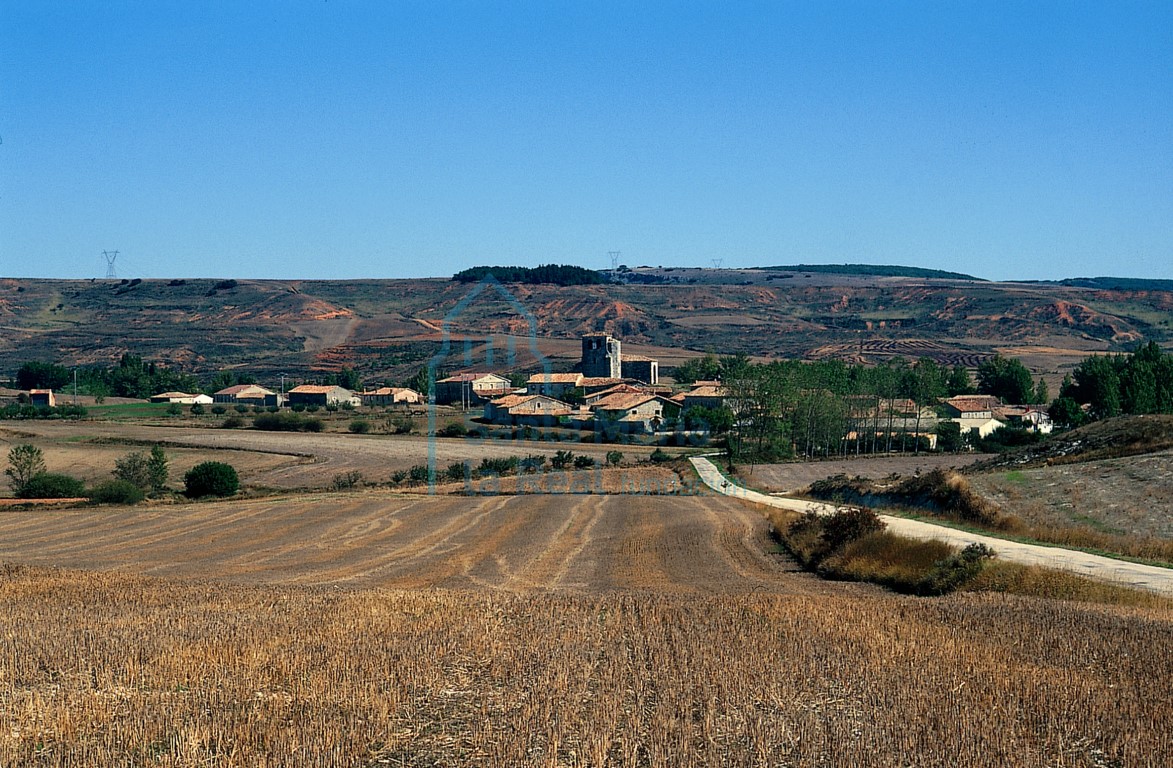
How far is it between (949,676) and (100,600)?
14115mm

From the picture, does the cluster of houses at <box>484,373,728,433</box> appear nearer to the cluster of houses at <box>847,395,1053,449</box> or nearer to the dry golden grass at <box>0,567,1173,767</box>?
the cluster of houses at <box>847,395,1053,449</box>

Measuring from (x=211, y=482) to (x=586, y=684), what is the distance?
51.4 meters

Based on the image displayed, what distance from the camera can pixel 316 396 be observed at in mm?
144125

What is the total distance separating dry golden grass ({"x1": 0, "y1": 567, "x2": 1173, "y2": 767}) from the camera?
9789mm

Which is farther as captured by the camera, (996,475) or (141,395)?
(141,395)

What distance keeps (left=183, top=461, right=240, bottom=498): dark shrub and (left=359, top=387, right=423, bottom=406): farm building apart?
82.6 m

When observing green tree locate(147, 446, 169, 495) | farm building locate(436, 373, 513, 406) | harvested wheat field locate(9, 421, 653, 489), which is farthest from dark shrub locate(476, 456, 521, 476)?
farm building locate(436, 373, 513, 406)

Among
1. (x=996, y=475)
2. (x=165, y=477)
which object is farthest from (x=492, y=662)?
(x=165, y=477)

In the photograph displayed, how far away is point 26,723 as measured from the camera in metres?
10.6

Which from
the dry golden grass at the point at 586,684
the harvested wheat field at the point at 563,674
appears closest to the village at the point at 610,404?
the harvested wheat field at the point at 563,674

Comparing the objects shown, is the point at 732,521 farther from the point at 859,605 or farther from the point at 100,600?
the point at 100,600

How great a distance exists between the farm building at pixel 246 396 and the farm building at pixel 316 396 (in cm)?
262

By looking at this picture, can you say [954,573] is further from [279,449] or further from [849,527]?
[279,449]

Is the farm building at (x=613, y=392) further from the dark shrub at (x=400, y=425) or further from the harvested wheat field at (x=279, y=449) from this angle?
the harvested wheat field at (x=279, y=449)
